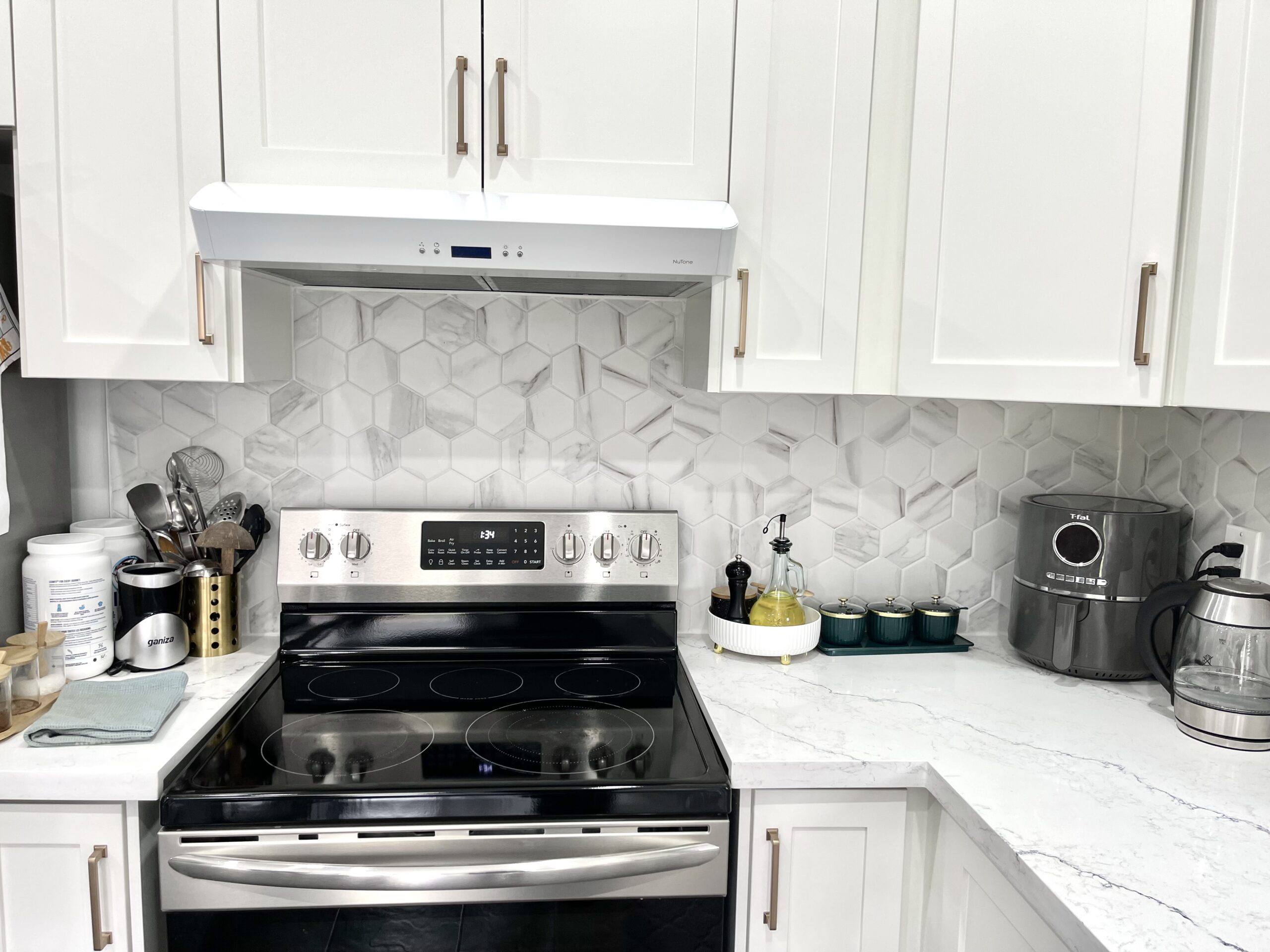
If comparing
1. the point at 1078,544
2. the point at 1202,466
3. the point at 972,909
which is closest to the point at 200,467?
the point at 972,909

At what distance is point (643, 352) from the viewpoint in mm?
1900

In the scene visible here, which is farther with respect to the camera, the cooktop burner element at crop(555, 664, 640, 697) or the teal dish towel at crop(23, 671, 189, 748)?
the cooktop burner element at crop(555, 664, 640, 697)

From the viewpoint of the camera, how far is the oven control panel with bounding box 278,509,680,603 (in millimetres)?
1797

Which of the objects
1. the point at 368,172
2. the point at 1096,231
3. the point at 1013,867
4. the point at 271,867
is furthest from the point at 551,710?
the point at 1096,231

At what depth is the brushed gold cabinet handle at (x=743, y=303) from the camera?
5.06 feet

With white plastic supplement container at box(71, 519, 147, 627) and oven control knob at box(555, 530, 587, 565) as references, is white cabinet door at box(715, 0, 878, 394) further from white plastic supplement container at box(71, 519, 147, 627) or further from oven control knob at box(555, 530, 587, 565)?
white plastic supplement container at box(71, 519, 147, 627)

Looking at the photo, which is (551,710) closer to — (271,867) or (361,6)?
(271,867)

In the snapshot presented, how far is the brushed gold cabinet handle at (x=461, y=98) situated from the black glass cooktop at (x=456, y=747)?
95 cm

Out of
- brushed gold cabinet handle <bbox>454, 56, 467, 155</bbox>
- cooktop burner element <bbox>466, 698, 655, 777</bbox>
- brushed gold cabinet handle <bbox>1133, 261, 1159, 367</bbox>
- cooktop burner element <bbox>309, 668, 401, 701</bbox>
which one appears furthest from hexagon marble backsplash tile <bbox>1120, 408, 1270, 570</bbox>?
cooktop burner element <bbox>309, 668, 401, 701</bbox>

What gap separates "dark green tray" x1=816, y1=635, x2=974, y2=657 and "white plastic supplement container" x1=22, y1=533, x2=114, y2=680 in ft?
4.39

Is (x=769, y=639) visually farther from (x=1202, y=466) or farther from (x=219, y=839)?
(x=219, y=839)

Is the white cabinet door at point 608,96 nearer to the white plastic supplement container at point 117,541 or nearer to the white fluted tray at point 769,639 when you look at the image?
the white fluted tray at point 769,639

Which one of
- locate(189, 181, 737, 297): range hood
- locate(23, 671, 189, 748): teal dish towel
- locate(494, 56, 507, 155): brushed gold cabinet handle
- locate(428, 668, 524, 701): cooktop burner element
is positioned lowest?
locate(428, 668, 524, 701): cooktop burner element

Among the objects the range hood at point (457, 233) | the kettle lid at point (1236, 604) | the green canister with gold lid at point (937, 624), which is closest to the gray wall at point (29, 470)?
the range hood at point (457, 233)
